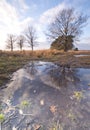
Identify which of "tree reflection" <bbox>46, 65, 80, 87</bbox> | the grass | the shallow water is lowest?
the shallow water

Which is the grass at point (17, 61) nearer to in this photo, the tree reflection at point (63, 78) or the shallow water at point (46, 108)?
the shallow water at point (46, 108)

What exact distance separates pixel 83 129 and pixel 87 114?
2.34ft

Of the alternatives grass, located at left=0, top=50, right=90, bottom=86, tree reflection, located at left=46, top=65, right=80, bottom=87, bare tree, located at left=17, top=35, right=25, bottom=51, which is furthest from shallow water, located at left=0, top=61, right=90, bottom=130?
bare tree, located at left=17, top=35, right=25, bottom=51

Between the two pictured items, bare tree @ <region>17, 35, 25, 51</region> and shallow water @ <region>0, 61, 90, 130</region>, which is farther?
bare tree @ <region>17, 35, 25, 51</region>

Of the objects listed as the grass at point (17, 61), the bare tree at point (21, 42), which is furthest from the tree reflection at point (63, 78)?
the bare tree at point (21, 42)

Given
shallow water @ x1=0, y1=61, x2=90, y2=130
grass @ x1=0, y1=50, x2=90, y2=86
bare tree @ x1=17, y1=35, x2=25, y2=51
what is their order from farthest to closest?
bare tree @ x1=17, y1=35, x2=25, y2=51
grass @ x1=0, y1=50, x2=90, y2=86
shallow water @ x1=0, y1=61, x2=90, y2=130

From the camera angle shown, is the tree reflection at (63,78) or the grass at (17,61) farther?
the grass at (17,61)

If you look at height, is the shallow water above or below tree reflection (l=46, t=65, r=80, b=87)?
below

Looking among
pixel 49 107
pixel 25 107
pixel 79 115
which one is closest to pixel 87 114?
pixel 79 115

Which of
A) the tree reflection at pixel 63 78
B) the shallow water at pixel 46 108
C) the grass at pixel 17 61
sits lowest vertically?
the shallow water at pixel 46 108

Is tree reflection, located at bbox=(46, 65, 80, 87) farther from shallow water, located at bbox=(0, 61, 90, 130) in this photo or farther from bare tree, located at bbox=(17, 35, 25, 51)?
bare tree, located at bbox=(17, 35, 25, 51)

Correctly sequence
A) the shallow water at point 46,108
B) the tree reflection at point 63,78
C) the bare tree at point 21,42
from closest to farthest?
the shallow water at point 46,108 < the tree reflection at point 63,78 < the bare tree at point 21,42

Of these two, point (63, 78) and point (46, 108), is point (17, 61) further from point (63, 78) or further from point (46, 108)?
point (46, 108)

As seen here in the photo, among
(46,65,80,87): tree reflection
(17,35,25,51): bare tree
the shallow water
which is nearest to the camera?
the shallow water
